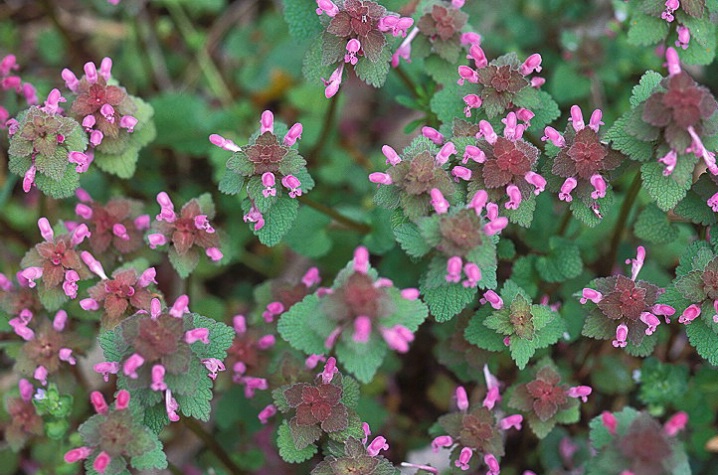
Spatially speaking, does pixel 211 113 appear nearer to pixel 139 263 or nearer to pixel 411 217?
pixel 139 263

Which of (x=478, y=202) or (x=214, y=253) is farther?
(x=214, y=253)

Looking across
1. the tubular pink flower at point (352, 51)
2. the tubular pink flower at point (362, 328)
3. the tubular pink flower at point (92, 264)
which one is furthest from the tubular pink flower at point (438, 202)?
the tubular pink flower at point (92, 264)

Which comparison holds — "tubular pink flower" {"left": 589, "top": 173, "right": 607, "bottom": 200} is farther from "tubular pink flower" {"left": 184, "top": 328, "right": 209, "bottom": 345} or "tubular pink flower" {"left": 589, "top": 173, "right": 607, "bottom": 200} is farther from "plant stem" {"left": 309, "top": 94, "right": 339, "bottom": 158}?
"tubular pink flower" {"left": 184, "top": 328, "right": 209, "bottom": 345}

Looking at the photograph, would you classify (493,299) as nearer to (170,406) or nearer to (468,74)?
(468,74)

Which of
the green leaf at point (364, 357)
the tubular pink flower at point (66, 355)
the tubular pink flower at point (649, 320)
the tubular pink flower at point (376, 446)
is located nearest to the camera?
the green leaf at point (364, 357)

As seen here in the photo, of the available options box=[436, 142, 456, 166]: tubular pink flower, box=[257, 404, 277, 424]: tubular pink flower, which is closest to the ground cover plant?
box=[436, 142, 456, 166]: tubular pink flower

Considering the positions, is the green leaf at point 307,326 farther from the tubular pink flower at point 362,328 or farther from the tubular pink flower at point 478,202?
the tubular pink flower at point 478,202

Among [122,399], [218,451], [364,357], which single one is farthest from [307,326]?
[218,451]
